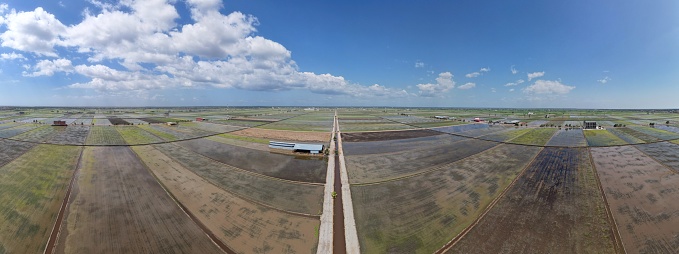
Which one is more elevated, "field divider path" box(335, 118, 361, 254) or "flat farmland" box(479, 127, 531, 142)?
"flat farmland" box(479, 127, 531, 142)

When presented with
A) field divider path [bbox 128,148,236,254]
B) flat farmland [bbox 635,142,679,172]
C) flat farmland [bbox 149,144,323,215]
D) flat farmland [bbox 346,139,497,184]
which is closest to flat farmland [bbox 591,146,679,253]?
flat farmland [bbox 635,142,679,172]

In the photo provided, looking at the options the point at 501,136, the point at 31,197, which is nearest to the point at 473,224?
the point at 31,197

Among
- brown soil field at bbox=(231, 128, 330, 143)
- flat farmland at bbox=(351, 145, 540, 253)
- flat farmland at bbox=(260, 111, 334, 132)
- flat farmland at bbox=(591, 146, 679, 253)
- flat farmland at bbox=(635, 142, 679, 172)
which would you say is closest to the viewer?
flat farmland at bbox=(591, 146, 679, 253)

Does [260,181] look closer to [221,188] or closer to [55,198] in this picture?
[221,188]

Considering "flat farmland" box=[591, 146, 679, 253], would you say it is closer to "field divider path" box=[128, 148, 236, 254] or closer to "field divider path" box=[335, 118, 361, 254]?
"field divider path" box=[335, 118, 361, 254]

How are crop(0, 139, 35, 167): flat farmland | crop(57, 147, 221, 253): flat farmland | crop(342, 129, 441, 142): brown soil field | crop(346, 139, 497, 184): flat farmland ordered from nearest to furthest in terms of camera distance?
1. crop(57, 147, 221, 253): flat farmland
2. crop(346, 139, 497, 184): flat farmland
3. crop(0, 139, 35, 167): flat farmland
4. crop(342, 129, 441, 142): brown soil field
